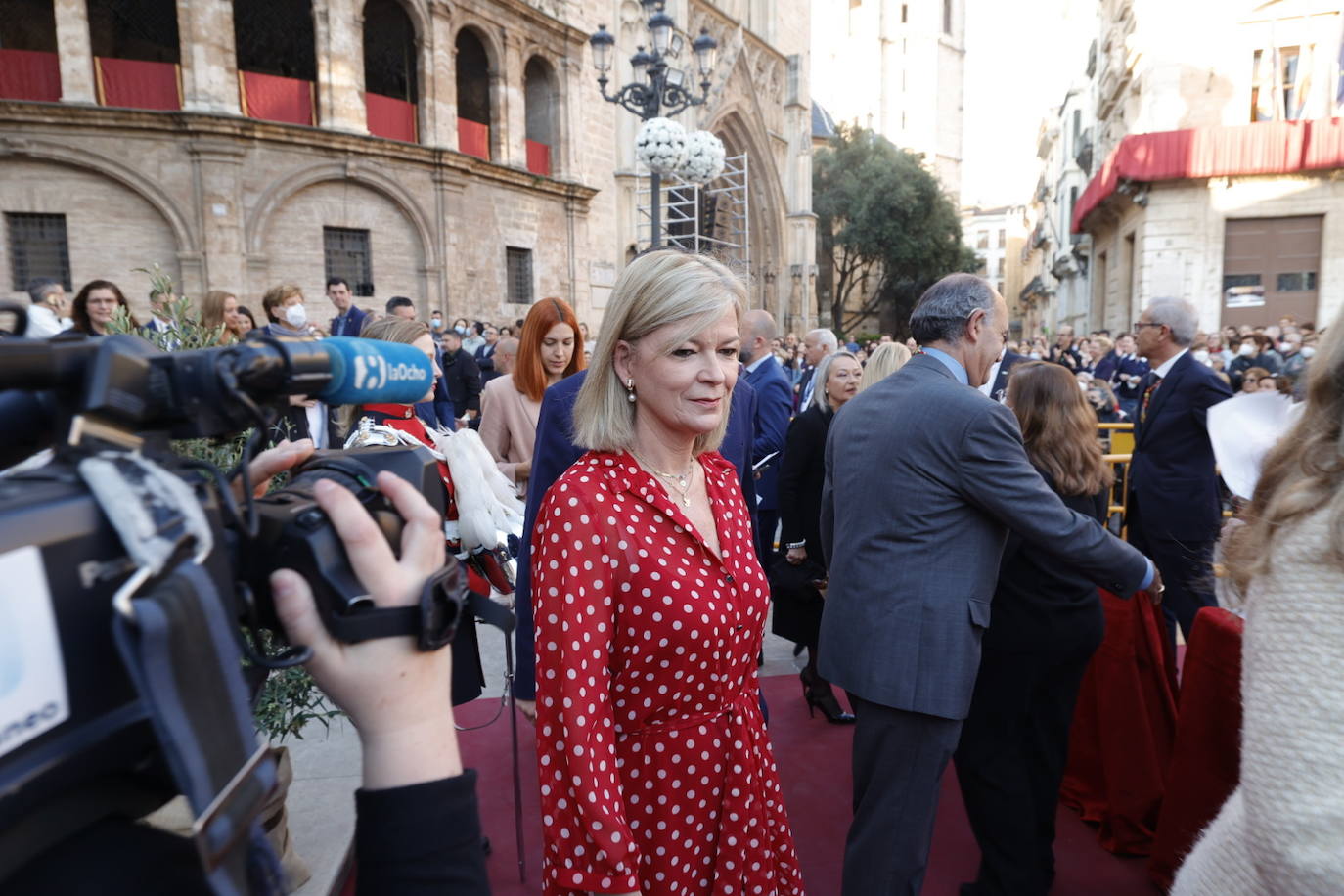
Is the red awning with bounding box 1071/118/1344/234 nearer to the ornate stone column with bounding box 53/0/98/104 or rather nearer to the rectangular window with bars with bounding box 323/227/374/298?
the rectangular window with bars with bounding box 323/227/374/298

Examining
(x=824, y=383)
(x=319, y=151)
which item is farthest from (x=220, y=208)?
(x=824, y=383)

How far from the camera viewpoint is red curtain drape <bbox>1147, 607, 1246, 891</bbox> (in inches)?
106

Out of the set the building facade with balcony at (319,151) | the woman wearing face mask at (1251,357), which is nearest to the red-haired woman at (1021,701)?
the woman wearing face mask at (1251,357)

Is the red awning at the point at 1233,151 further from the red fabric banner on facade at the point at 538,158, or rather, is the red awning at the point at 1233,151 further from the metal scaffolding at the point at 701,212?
the red fabric banner on facade at the point at 538,158

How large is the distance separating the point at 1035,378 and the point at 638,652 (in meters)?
2.05

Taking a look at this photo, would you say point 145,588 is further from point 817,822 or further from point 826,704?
point 826,704

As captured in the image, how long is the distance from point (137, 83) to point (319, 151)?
2862mm

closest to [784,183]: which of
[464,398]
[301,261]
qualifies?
[301,261]

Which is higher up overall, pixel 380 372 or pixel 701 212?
pixel 701 212

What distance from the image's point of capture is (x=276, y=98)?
579 inches

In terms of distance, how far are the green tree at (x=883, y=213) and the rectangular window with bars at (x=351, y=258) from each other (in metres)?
24.4

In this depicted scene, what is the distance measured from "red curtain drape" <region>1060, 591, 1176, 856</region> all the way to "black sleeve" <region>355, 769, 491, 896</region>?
312 cm

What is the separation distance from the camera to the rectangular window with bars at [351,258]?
50.2ft

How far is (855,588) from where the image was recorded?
248cm
